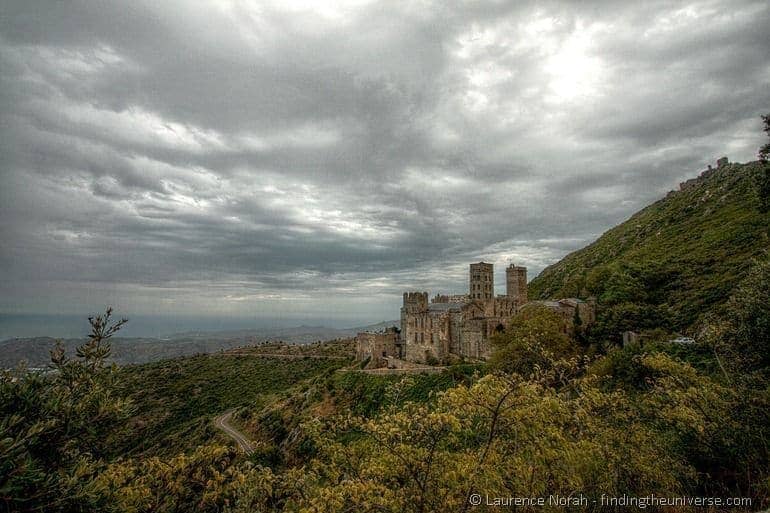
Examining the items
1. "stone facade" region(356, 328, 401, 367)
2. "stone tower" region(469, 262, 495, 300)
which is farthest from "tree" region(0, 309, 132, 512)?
"stone tower" region(469, 262, 495, 300)

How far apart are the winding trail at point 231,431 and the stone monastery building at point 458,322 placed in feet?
71.6

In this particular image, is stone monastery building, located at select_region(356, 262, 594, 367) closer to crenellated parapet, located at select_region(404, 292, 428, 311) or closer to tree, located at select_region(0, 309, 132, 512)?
crenellated parapet, located at select_region(404, 292, 428, 311)

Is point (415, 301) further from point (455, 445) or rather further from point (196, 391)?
point (455, 445)

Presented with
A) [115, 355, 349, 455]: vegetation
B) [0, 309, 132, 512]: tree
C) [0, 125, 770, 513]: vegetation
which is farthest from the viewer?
[115, 355, 349, 455]: vegetation

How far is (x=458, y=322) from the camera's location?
182 feet

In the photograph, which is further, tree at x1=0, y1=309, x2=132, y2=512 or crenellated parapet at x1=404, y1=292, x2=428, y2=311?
crenellated parapet at x1=404, y1=292, x2=428, y2=311

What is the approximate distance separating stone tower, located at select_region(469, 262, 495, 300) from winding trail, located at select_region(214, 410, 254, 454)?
4405cm

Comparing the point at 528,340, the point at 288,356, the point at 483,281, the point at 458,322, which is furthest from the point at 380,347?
the point at 288,356

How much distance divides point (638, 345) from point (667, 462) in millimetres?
24603

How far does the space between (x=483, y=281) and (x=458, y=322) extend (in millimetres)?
16840

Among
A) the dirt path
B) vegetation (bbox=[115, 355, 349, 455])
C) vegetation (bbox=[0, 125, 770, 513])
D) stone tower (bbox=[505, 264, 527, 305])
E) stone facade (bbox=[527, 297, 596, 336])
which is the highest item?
stone tower (bbox=[505, 264, 527, 305])

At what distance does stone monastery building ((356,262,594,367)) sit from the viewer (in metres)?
51.8

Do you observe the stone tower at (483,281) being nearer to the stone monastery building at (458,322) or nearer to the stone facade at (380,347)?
the stone monastery building at (458,322)

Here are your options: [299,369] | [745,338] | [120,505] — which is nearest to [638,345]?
[745,338]
